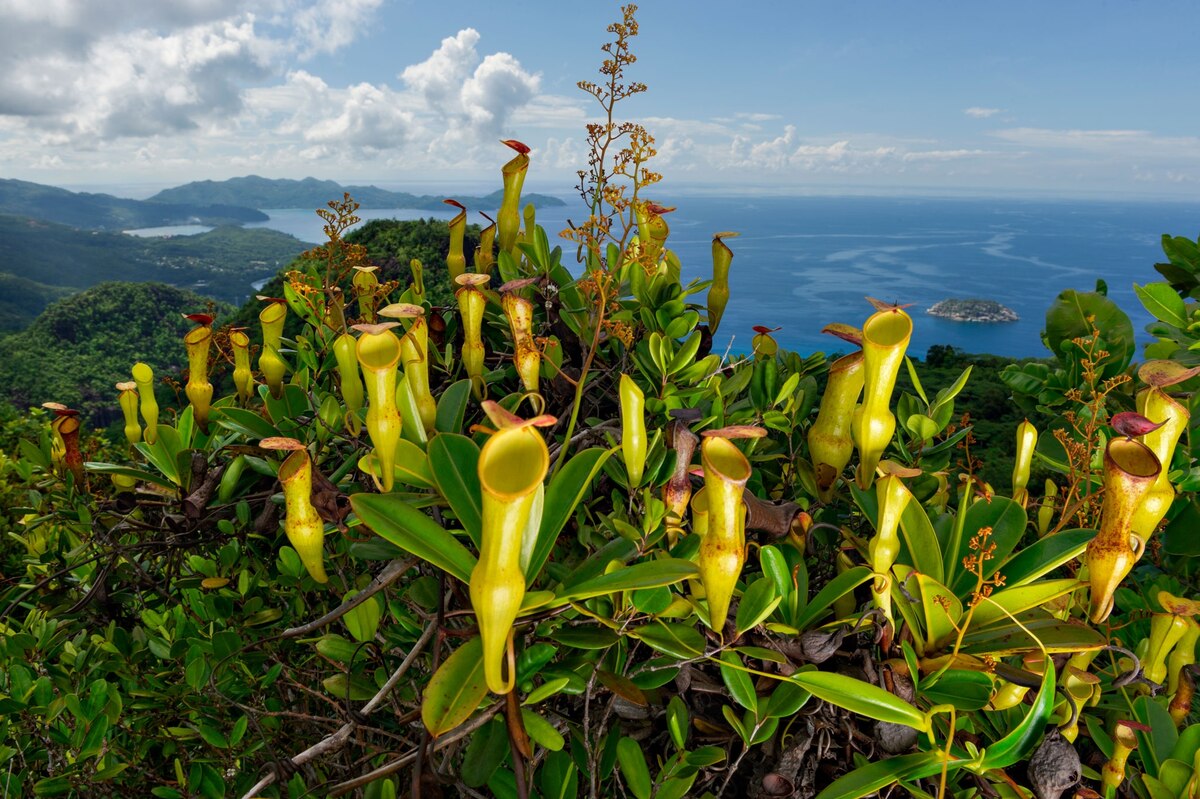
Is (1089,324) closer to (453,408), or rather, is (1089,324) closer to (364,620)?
(453,408)

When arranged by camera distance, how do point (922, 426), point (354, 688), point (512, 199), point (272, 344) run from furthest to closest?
point (512, 199), point (272, 344), point (922, 426), point (354, 688)

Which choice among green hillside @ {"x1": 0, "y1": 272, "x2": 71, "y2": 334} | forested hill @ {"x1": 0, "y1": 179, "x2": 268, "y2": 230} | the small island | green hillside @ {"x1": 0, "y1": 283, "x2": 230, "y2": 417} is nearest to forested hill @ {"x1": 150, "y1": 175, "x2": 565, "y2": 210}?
forested hill @ {"x1": 0, "y1": 179, "x2": 268, "y2": 230}

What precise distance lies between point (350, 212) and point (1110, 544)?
1.72m

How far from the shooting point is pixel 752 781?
3.51 feet

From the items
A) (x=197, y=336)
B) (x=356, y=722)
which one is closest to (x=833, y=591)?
(x=356, y=722)

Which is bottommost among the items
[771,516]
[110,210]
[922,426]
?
[771,516]

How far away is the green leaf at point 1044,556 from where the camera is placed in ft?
3.42

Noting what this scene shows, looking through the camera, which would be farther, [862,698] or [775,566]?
[775,566]

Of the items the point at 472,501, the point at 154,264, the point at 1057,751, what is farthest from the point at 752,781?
the point at 154,264

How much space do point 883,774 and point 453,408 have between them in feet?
3.01

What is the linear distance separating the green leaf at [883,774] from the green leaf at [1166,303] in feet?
5.22

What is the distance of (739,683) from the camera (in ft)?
3.17

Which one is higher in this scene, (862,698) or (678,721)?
(862,698)

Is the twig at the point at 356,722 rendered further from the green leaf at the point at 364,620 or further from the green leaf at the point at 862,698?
the green leaf at the point at 862,698
